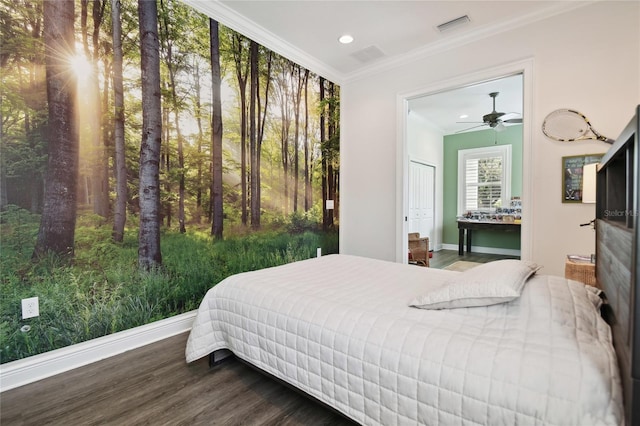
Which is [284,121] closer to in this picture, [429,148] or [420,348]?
[420,348]

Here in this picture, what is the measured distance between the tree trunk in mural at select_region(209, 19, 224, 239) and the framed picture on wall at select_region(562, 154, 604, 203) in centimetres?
305

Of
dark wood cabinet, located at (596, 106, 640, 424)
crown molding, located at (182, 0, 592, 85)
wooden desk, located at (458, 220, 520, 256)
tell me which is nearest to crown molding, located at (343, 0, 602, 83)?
crown molding, located at (182, 0, 592, 85)

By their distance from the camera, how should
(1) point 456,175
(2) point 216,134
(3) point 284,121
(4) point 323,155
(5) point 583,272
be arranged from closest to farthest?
(5) point 583,272, (2) point 216,134, (3) point 284,121, (4) point 323,155, (1) point 456,175

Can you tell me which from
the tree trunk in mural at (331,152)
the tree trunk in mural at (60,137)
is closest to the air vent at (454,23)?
the tree trunk in mural at (331,152)

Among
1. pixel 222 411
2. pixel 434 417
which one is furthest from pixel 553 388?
pixel 222 411

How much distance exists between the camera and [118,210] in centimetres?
216

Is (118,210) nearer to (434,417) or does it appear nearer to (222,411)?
(222,411)

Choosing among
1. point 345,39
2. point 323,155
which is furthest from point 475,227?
point 345,39

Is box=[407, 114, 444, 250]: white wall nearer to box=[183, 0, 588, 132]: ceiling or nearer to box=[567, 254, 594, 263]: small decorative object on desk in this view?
box=[183, 0, 588, 132]: ceiling

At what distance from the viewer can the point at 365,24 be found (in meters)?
2.89

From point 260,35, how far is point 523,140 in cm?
278

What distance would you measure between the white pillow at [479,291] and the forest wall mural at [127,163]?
202 centimetres

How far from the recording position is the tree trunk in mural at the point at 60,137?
1856mm

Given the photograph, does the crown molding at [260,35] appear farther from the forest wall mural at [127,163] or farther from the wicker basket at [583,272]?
the wicker basket at [583,272]
